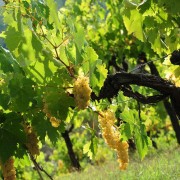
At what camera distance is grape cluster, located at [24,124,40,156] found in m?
2.54

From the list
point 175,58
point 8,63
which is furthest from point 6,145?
point 175,58

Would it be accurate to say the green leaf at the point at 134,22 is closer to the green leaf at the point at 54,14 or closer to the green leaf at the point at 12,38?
the green leaf at the point at 54,14

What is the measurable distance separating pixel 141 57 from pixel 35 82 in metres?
10.2

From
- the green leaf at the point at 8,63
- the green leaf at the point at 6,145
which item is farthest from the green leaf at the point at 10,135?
the green leaf at the point at 8,63

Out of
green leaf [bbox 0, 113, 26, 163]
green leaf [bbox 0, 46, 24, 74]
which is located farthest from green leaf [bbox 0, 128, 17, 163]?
green leaf [bbox 0, 46, 24, 74]

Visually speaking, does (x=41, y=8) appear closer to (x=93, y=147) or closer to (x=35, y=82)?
(x=35, y=82)

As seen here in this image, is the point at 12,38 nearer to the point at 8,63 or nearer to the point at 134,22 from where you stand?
the point at 8,63

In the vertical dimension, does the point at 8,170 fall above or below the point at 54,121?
below

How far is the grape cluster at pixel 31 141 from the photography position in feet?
8.34

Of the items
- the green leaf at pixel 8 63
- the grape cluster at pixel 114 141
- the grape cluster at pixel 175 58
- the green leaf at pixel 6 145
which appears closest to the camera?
the green leaf at pixel 8 63

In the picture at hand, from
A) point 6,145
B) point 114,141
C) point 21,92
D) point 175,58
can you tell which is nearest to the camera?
point 21,92

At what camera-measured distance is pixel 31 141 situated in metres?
2.60

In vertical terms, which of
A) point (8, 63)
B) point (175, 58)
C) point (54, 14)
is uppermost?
point (54, 14)

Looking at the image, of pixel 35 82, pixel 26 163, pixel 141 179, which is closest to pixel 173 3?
pixel 35 82
